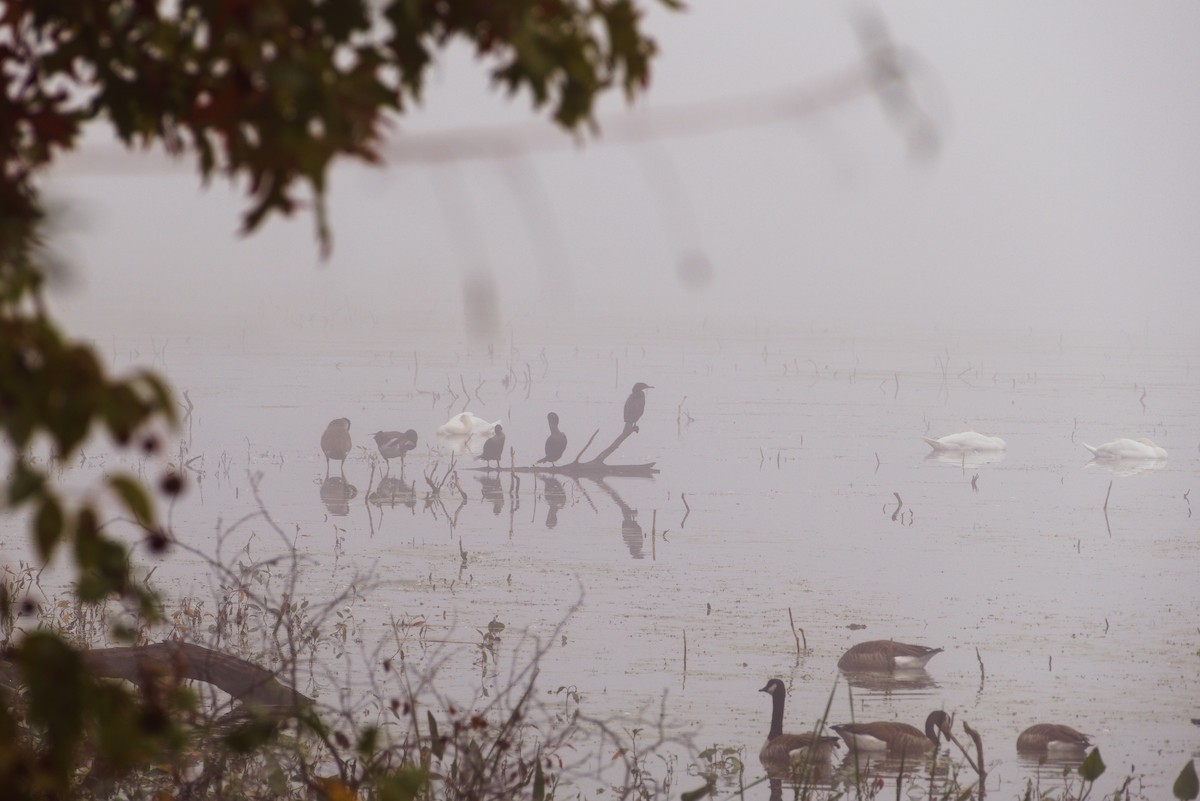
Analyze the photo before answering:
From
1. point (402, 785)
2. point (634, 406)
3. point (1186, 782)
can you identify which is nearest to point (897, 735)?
point (1186, 782)

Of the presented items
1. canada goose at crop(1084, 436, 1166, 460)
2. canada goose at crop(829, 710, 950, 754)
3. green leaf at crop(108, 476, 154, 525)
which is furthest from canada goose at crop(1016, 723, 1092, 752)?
canada goose at crop(1084, 436, 1166, 460)

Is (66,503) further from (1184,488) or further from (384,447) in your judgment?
(1184,488)

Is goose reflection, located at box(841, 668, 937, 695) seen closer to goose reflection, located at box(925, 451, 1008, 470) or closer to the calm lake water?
the calm lake water

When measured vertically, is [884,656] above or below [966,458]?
below

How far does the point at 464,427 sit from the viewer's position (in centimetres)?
1972

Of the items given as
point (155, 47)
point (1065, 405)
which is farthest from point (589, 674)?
point (1065, 405)

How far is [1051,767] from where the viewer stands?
286 inches

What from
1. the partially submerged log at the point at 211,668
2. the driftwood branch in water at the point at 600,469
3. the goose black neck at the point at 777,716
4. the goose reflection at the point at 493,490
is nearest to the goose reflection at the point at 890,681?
the goose black neck at the point at 777,716

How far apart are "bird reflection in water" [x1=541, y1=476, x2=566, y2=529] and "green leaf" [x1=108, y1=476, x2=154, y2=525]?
1248 centimetres

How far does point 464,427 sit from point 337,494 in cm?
464

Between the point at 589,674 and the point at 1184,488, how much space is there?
11.1 m

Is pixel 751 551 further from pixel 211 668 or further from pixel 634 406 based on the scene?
pixel 211 668

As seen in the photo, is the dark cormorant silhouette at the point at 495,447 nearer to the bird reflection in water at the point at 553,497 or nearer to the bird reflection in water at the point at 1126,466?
the bird reflection in water at the point at 553,497

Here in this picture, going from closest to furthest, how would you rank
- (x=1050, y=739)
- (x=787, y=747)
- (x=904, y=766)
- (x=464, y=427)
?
(x=904, y=766)
(x=787, y=747)
(x=1050, y=739)
(x=464, y=427)
